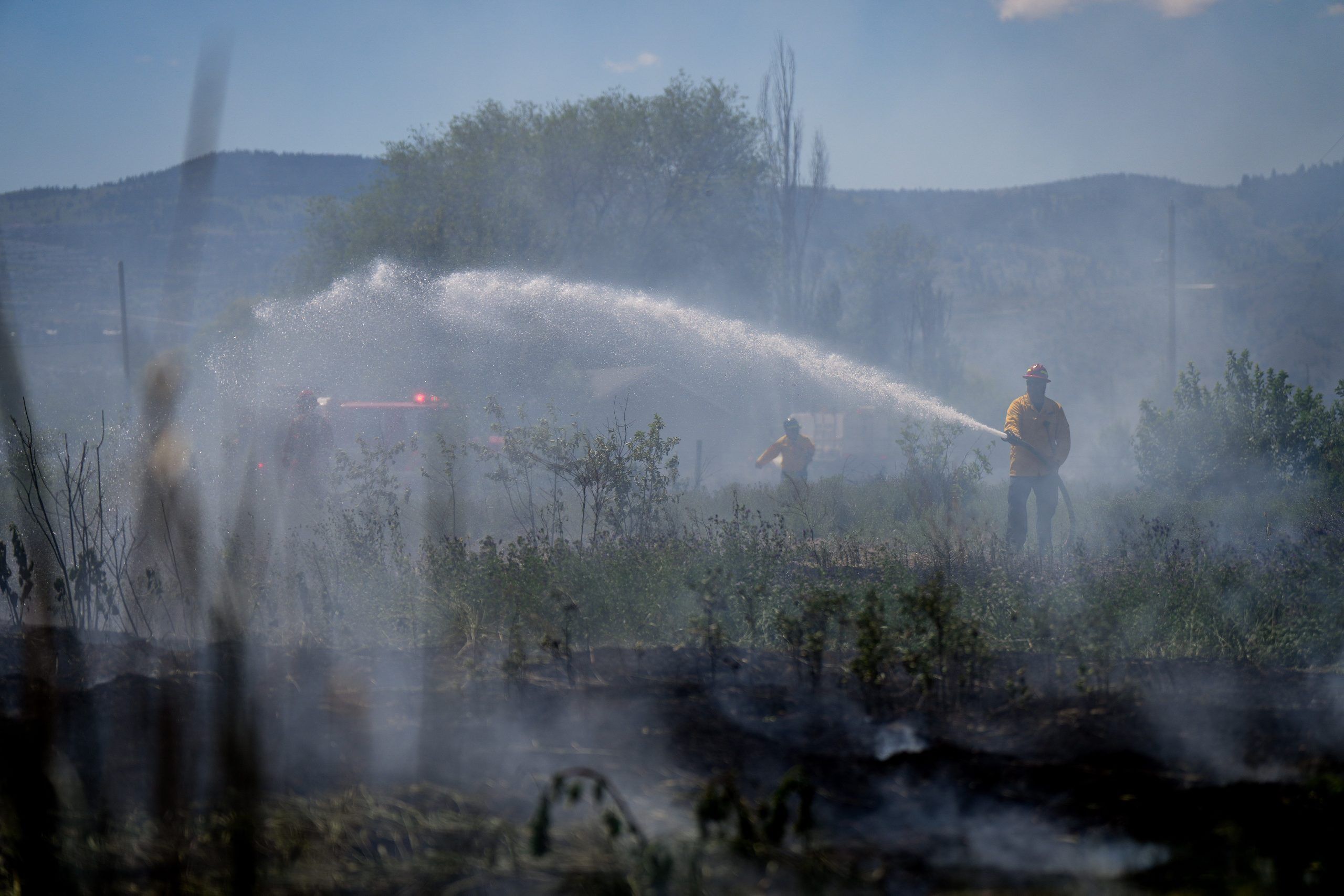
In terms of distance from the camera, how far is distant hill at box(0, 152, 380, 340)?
86938mm

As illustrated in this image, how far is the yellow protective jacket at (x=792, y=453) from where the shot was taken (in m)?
12.1

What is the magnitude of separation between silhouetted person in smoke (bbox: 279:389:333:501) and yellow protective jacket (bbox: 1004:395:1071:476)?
6935mm

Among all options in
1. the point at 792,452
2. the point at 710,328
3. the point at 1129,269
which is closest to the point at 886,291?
the point at 710,328

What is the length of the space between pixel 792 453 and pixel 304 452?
590 cm

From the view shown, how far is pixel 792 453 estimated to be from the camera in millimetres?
12203

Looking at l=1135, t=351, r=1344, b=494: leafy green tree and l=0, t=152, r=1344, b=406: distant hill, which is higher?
l=0, t=152, r=1344, b=406: distant hill

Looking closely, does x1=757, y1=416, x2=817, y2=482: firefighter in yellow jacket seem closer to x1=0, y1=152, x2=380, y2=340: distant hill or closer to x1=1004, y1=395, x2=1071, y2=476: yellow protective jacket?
x1=1004, y1=395, x2=1071, y2=476: yellow protective jacket

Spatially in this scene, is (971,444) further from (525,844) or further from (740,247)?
(525,844)

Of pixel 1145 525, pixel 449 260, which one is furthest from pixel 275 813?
pixel 449 260

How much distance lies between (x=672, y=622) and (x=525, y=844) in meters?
2.82

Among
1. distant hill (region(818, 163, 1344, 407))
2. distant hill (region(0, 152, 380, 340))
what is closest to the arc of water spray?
distant hill (region(818, 163, 1344, 407))

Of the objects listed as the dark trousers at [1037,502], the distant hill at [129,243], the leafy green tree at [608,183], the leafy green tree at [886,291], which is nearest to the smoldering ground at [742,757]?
the dark trousers at [1037,502]

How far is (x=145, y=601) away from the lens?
6.25 m

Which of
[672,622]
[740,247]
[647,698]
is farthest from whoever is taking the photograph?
[740,247]
